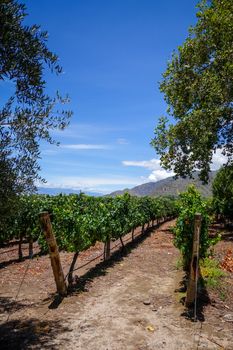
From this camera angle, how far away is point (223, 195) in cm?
4684

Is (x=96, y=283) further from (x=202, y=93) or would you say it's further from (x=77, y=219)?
(x=202, y=93)

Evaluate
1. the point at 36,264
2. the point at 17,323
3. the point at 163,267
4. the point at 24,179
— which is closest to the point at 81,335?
the point at 17,323

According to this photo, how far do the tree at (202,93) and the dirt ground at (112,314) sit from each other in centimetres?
1602

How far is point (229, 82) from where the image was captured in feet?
93.4

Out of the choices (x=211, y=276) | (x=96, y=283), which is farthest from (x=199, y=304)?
(x=96, y=283)

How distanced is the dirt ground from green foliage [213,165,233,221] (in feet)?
89.6

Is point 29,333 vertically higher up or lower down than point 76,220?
lower down

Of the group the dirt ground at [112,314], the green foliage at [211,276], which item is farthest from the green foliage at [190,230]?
the dirt ground at [112,314]

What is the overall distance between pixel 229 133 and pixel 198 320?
2351 centimetres

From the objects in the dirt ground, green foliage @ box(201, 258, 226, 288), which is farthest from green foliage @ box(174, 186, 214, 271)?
the dirt ground

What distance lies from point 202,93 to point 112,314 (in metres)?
23.8

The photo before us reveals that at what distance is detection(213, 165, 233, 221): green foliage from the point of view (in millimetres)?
42656

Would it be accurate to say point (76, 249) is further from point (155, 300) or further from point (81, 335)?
point (81, 335)

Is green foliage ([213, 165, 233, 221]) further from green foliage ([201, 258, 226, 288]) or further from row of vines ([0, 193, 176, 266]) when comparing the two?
green foliage ([201, 258, 226, 288])
